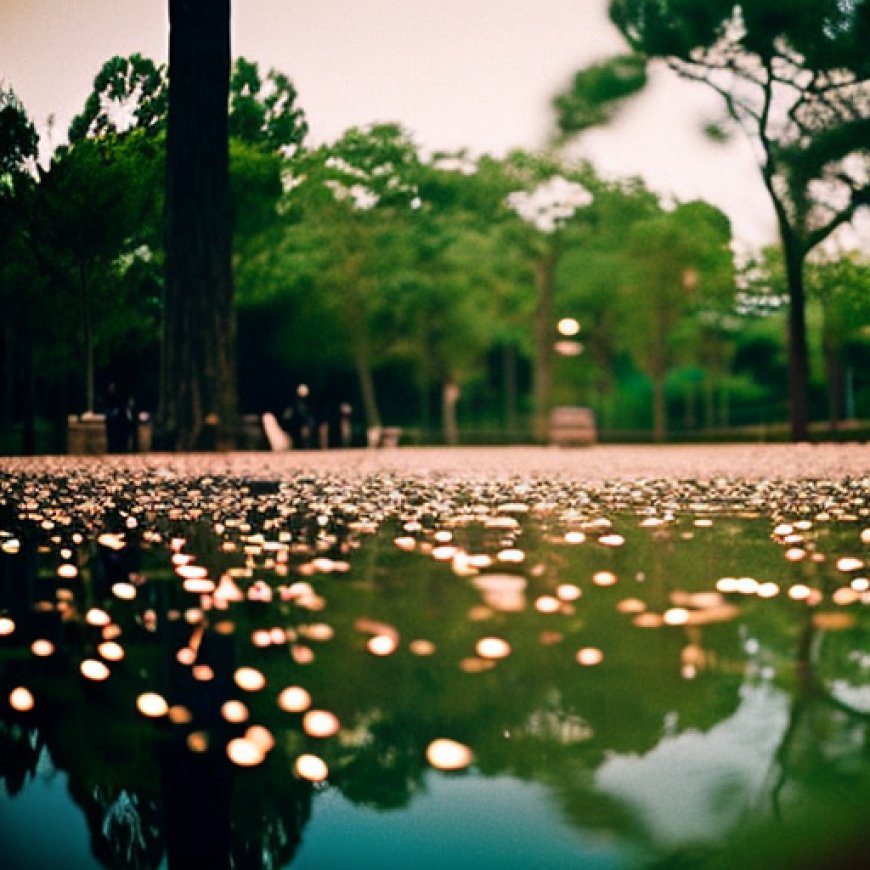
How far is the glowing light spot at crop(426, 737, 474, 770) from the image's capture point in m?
2.35

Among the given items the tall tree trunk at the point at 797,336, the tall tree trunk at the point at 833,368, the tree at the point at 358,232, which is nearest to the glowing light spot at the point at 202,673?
the tall tree trunk at the point at 797,336

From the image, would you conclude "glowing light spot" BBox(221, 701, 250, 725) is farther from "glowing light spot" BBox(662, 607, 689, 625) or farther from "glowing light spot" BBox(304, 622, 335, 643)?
"glowing light spot" BBox(662, 607, 689, 625)

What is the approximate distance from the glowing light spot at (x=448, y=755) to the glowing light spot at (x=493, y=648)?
72 centimetres

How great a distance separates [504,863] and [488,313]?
41363mm

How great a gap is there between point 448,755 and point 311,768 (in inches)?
10.8

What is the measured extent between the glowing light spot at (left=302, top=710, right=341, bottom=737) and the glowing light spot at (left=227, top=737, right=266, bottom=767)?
5.7 inches

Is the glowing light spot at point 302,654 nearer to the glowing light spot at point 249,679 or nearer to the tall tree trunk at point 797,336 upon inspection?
the glowing light spot at point 249,679

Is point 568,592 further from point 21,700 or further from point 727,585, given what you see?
point 21,700

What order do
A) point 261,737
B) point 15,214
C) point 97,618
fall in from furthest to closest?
point 15,214, point 97,618, point 261,737

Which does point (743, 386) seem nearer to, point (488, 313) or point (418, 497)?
point (488, 313)

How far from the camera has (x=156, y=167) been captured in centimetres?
2047

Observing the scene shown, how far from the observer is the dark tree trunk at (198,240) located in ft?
55.0

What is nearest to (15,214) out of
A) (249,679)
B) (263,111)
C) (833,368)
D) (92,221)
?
(92,221)

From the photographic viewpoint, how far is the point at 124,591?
4336mm
